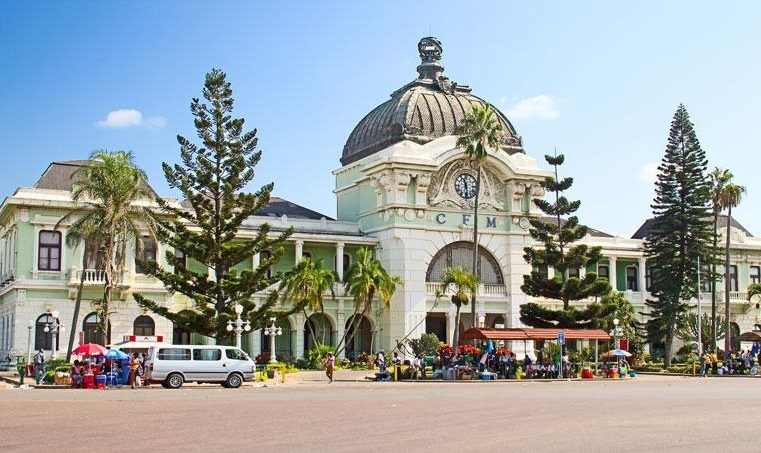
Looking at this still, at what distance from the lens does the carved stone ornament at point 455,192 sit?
185ft

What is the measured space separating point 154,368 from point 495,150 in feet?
90.5

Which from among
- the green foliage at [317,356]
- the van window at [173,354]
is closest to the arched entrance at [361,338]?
the green foliage at [317,356]

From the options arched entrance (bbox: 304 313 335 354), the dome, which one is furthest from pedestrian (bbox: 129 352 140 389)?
the dome

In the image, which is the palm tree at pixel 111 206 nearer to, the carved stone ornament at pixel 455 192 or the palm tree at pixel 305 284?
the palm tree at pixel 305 284

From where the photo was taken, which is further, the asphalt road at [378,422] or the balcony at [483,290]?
the balcony at [483,290]

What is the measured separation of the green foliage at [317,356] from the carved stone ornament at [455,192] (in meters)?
10.5

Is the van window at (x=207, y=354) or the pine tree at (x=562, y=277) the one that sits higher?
the pine tree at (x=562, y=277)

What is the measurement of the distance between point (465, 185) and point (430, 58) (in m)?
11.3

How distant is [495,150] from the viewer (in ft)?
183

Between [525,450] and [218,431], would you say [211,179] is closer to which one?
[218,431]

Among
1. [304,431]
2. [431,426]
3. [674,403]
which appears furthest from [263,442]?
[674,403]

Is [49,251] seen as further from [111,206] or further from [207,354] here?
[207,354]

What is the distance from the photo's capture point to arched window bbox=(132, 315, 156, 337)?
50219 mm

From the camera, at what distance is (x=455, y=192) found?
57125 millimetres
